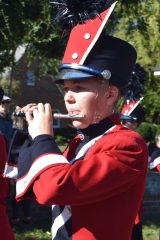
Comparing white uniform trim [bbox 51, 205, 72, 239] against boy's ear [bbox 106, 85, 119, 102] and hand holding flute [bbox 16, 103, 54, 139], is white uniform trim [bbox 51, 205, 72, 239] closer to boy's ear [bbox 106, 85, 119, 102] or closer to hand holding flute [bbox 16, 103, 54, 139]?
hand holding flute [bbox 16, 103, 54, 139]

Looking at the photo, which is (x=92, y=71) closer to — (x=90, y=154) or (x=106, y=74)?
(x=106, y=74)

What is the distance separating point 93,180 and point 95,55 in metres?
0.57

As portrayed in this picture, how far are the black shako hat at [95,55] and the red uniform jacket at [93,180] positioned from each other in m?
0.23

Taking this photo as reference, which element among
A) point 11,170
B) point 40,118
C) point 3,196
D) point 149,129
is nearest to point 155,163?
point 3,196

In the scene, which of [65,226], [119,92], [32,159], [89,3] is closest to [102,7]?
[89,3]

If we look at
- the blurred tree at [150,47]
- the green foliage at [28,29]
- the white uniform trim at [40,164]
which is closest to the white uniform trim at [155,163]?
the green foliage at [28,29]

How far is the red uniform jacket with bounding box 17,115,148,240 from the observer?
2123 mm

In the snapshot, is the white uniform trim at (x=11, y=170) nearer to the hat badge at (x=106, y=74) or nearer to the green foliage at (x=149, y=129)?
the hat badge at (x=106, y=74)

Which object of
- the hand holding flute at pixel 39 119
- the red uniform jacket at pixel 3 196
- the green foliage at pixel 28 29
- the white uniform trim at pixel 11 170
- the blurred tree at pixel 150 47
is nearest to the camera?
the hand holding flute at pixel 39 119

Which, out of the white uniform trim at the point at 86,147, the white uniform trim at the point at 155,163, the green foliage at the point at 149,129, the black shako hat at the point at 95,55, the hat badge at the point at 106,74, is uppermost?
the black shako hat at the point at 95,55

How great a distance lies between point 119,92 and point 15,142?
509mm

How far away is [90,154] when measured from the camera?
2.31 m

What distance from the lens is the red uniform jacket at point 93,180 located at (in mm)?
2123

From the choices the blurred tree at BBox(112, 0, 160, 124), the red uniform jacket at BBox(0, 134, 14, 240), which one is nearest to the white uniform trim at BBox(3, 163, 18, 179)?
the red uniform jacket at BBox(0, 134, 14, 240)
